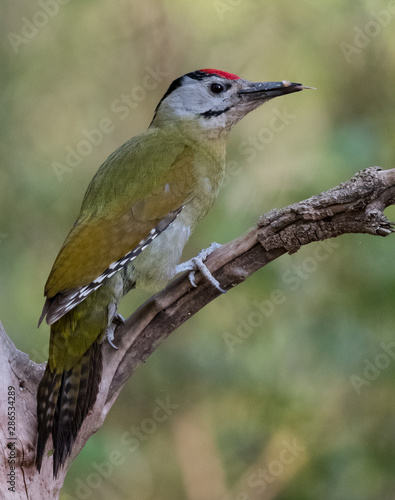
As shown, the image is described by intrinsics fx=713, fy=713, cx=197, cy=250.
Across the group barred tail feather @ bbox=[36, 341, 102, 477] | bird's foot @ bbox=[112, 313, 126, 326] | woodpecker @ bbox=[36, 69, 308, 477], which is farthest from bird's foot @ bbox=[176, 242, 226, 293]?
barred tail feather @ bbox=[36, 341, 102, 477]

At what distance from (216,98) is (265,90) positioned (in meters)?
0.20

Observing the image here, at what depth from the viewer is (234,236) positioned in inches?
128

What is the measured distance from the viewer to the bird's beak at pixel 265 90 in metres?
2.82

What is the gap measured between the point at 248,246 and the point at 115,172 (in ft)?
2.13

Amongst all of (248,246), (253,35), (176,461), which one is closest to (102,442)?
(176,461)

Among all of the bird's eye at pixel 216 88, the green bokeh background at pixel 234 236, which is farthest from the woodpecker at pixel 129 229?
the green bokeh background at pixel 234 236

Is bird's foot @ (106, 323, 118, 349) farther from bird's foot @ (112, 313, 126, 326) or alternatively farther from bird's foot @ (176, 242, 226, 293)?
bird's foot @ (176, 242, 226, 293)

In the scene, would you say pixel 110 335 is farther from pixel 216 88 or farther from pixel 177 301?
pixel 216 88

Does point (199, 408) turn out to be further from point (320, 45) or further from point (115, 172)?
point (320, 45)

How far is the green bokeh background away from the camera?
3.34m

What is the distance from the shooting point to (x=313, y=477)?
132 inches

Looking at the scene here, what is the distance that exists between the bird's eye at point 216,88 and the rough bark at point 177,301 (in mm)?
786

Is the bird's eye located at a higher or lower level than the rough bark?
higher

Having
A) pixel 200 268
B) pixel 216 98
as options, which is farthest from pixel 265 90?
pixel 200 268
